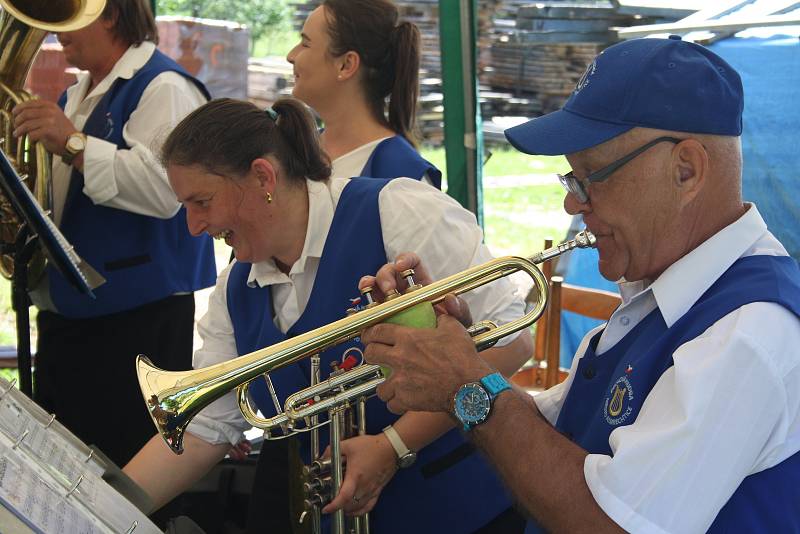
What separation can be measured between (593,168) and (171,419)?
31.2 inches

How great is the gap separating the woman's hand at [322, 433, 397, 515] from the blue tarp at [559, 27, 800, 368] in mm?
1681

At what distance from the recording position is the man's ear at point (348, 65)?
2797mm

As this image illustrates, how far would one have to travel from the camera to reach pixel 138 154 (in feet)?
9.49

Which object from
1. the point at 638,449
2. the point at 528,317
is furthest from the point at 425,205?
the point at 638,449

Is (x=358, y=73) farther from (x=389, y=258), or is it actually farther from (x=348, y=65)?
(x=389, y=258)

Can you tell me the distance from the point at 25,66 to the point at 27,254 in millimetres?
598

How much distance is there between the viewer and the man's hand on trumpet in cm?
147

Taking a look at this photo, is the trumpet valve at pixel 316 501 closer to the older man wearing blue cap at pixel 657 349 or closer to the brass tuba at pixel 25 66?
the older man wearing blue cap at pixel 657 349

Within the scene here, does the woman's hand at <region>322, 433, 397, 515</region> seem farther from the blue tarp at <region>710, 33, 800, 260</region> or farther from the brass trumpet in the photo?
the blue tarp at <region>710, 33, 800, 260</region>

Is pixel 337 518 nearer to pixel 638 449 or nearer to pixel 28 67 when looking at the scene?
pixel 638 449

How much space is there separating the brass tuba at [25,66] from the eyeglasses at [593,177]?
182 cm

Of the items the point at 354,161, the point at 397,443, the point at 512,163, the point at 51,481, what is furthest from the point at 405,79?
the point at 512,163

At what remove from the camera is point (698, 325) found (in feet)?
4.30

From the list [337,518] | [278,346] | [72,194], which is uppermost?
[278,346]
